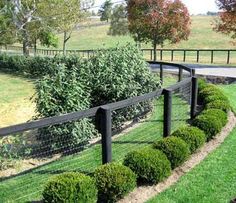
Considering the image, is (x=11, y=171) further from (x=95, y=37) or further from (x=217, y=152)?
(x=95, y=37)

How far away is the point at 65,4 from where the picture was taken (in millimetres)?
32469

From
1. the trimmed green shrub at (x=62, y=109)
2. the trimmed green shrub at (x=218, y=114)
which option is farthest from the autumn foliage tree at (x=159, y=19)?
the trimmed green shrub at (x=62, y=109)

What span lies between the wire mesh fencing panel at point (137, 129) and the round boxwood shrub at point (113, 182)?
1.61 metres

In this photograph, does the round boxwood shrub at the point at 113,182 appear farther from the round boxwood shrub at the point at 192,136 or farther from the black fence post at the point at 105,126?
the round boxwood shrub at the point at 192,136

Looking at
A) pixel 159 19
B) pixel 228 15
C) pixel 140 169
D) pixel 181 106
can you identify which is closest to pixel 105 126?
pixel 140 169

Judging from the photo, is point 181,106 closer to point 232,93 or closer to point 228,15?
point 232,93

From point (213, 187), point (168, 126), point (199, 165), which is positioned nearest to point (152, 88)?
point (168, 126)

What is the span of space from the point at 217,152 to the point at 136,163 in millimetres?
2100

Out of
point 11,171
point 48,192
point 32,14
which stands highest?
point 32,14

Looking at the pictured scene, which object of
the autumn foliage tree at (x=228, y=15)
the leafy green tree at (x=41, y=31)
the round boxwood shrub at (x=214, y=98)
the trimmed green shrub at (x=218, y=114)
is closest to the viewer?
the trimmed green shrub at (x=218, y=114)

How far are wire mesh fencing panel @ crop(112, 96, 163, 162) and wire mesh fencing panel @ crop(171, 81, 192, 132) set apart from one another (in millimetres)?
341

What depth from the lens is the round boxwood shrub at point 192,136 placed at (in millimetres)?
6832

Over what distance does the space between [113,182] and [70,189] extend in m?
0.66

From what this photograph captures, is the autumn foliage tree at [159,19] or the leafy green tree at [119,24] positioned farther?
the leafy green tree at [119,24]
